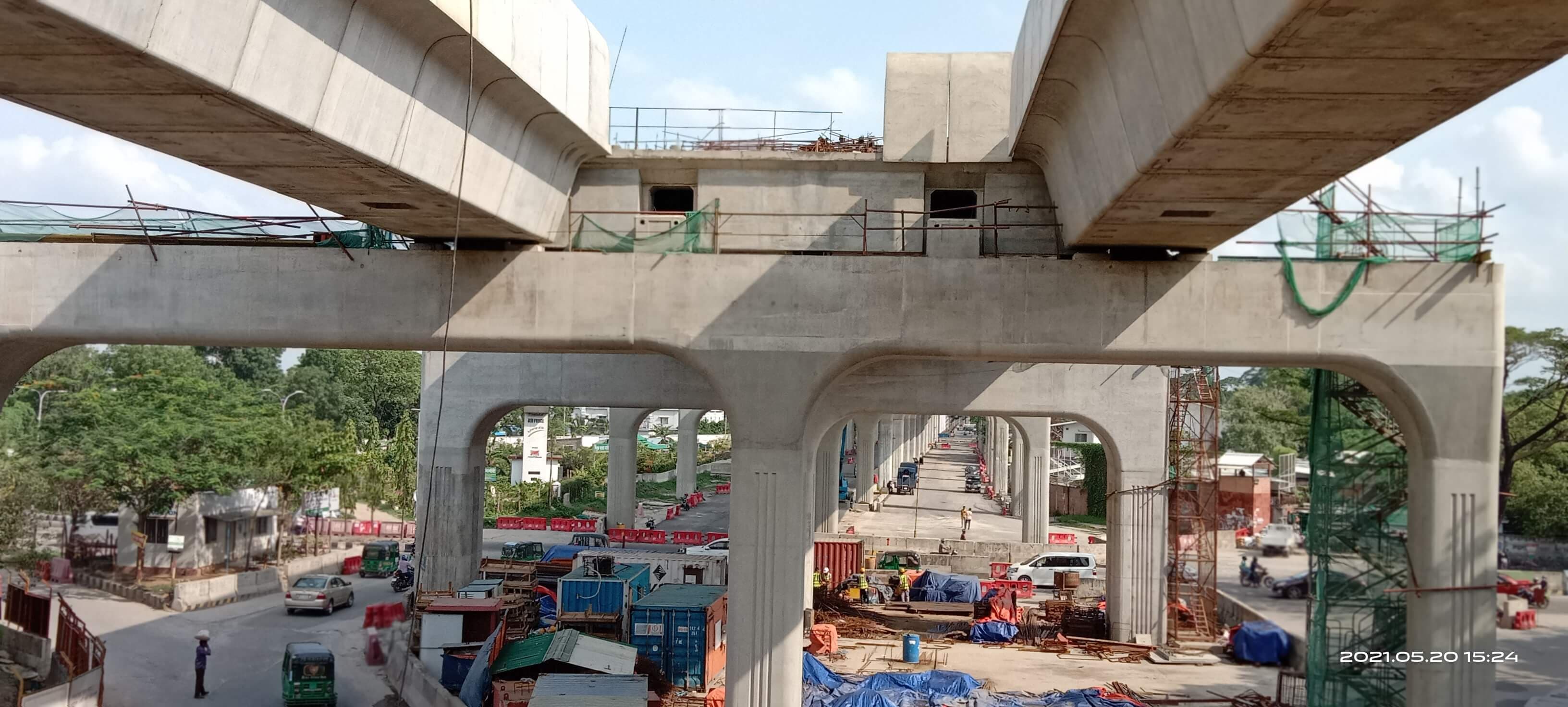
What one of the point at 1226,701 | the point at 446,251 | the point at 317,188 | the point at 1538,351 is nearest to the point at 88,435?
the point at 446,251

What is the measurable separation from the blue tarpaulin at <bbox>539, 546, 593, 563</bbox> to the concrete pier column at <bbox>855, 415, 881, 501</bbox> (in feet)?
64.9

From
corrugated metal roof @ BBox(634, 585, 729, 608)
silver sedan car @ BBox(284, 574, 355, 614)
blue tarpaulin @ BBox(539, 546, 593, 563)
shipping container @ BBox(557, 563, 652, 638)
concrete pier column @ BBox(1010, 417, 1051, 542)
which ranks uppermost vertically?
concrete pier column @ BBox(1010, 417, 1051, 542)

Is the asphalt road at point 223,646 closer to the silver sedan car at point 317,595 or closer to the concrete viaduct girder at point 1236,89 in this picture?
the silver sedan car at point 317,595

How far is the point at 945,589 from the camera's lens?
1204 inches

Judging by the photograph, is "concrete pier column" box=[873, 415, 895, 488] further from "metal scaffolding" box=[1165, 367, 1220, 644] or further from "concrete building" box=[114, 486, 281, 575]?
"concrete building" box=[114, 486, 281, 575]

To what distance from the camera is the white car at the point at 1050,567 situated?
112 ft

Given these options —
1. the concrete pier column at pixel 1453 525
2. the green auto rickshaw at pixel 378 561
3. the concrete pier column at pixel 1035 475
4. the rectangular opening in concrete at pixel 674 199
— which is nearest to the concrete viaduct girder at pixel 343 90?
the rectangular opening in concrete at pixel 674 199

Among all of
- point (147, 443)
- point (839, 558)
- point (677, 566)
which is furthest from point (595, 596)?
point (147, 443)

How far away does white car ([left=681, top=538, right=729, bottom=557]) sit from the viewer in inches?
1275

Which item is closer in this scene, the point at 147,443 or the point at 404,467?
the point at 147,443

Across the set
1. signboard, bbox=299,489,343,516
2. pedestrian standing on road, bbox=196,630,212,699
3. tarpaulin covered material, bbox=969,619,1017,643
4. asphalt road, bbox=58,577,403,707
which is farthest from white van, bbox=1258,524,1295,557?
pedestrian standing on road, bbox=196,630,212,699

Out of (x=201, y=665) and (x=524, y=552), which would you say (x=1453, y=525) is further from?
(x=524, y=552)

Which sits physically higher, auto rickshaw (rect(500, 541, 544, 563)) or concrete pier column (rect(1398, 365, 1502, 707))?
concrete pier column (rect(1398, 365, 1502, 707))

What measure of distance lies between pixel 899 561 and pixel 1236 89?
30719 millimetres
